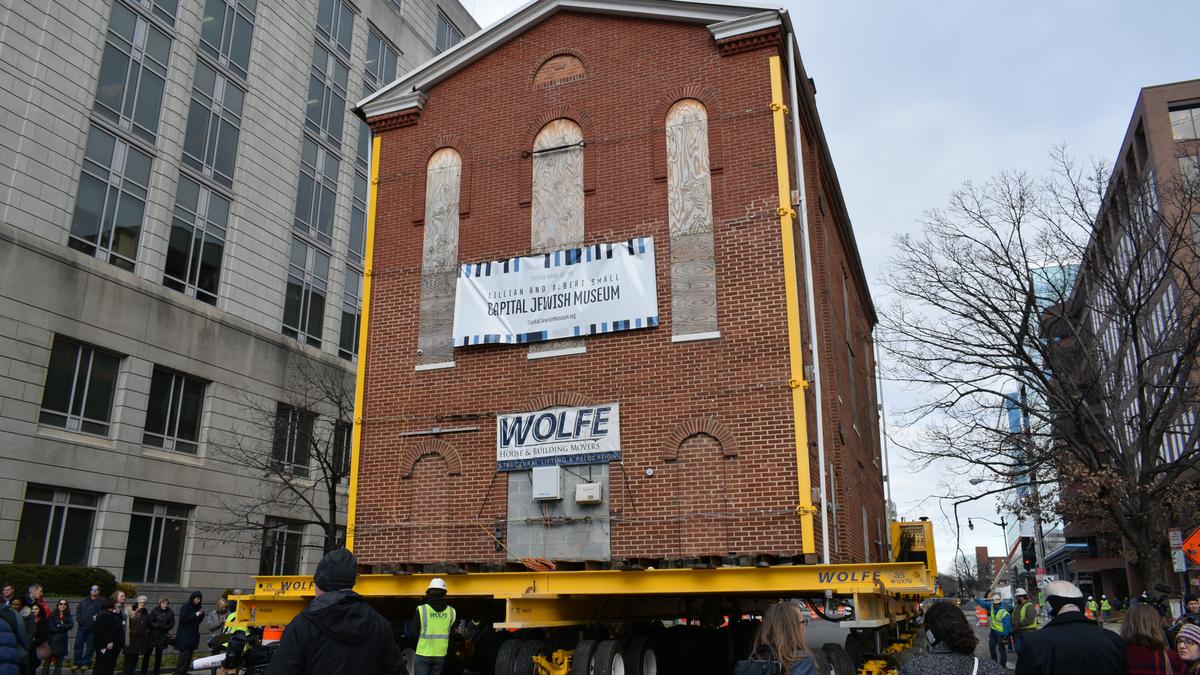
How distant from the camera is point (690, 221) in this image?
14.0m

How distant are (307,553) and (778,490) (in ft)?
87.5

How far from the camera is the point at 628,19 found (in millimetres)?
15523

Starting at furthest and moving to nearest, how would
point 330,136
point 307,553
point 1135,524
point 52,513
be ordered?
point 330,136, point 307,553, point 52,513, point 1135,524

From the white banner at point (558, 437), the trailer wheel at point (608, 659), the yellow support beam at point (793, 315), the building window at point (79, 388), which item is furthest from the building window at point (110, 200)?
the trailer wheel at point (608, 659)

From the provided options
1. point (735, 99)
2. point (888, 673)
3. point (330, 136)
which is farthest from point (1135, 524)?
point (330, 136)

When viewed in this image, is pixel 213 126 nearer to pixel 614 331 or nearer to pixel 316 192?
pixel 316 192

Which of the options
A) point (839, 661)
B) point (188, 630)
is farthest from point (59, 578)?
point (839, 661)

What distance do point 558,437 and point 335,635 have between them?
30.9 feet

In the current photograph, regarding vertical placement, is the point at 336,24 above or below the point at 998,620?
above

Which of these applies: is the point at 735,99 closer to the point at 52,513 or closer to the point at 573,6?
the point at 573,6

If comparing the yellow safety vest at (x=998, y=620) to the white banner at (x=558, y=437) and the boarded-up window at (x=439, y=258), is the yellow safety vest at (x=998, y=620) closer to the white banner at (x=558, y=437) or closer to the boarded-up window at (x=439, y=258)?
the white banner at (x=558, y=437)

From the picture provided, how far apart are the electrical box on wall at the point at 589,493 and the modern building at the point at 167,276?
15.7 meters

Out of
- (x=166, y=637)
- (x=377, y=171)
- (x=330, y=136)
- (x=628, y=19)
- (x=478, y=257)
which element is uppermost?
(x=330, y=136)

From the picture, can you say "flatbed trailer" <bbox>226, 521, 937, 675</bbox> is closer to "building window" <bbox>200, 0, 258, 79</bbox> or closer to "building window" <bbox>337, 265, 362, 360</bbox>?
"building window" <bbox>337, 265, 362, 360</bbox>
